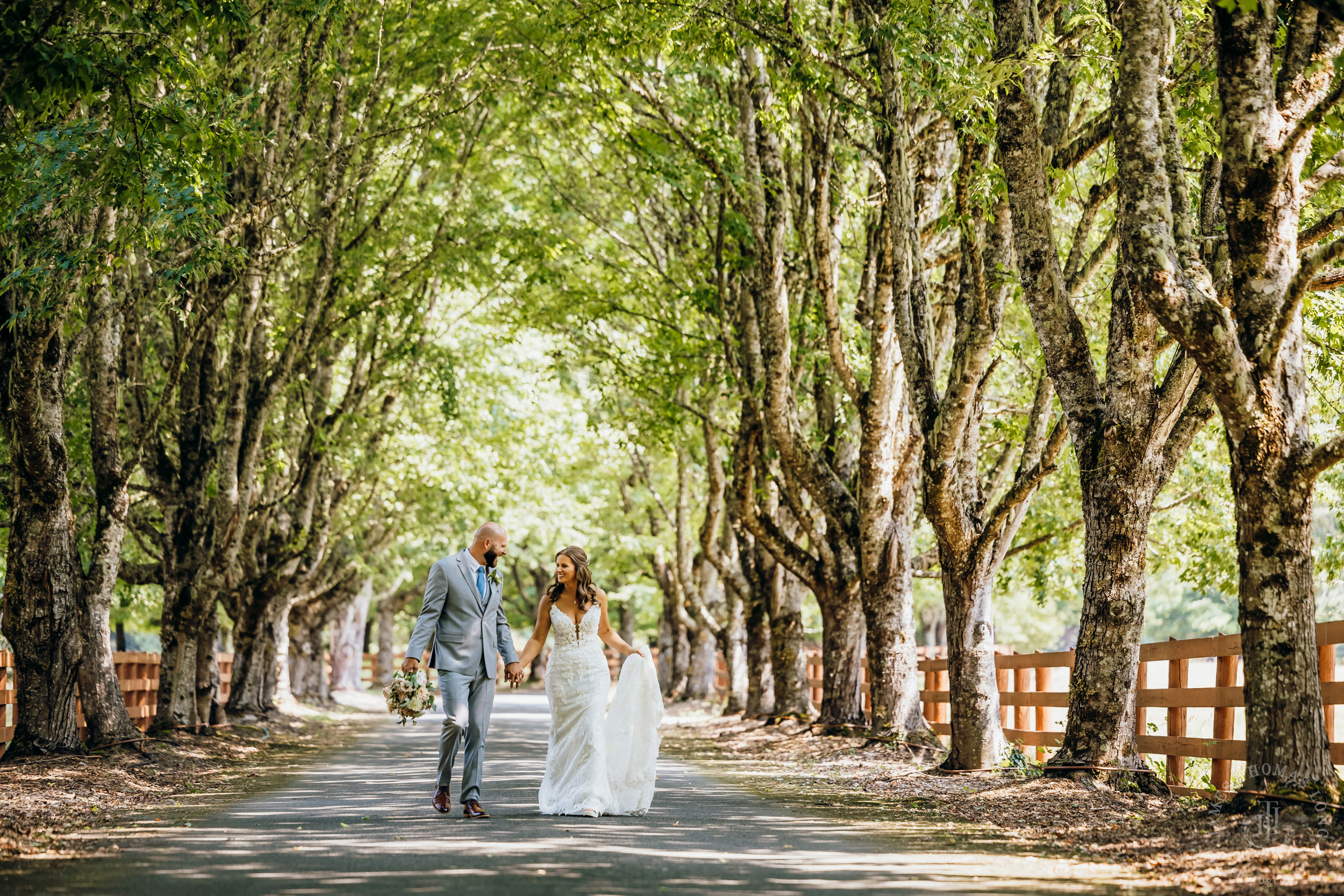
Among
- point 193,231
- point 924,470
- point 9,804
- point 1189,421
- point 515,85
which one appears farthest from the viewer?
point 515,85

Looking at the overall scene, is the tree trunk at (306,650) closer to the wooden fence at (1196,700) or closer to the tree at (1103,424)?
the wooden fence at (1196,700)

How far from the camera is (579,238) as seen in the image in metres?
23.2

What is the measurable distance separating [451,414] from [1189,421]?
12411 millimetres

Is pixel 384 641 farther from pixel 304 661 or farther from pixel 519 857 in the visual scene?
pixel 519 857

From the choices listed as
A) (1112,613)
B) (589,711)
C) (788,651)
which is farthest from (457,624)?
(788,651)

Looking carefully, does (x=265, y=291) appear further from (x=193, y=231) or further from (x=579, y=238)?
(x=579, y=238)

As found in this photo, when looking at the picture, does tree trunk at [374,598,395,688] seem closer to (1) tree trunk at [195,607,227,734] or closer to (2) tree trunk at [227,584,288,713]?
(2) tree trunk at [227,584,288,713]

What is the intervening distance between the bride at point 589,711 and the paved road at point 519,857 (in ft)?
0.90

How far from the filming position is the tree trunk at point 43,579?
1182cm

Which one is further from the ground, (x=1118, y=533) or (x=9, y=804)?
(x=1118, y=533)

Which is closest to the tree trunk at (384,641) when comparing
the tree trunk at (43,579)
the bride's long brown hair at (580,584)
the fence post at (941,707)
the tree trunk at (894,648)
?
the fence post at (941,707)

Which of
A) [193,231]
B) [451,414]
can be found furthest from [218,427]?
[193,231]

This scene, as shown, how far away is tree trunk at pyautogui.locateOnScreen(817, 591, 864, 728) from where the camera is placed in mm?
17359

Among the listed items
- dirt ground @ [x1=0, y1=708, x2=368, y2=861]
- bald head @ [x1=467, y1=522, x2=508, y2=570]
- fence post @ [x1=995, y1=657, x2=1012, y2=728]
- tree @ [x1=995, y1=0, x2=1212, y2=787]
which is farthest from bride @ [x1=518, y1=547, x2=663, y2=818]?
fence post @ [x1=995, y1=657, x2=1012, y2=728]
